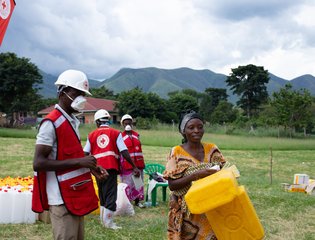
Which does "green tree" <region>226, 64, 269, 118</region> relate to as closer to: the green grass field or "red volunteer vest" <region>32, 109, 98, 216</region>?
the green grass field

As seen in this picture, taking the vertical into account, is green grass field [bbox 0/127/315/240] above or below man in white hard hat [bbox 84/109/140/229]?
below

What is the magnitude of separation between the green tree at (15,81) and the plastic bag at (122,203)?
3685cm

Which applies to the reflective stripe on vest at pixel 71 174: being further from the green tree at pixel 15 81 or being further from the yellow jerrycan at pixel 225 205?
the green tree at pixel 15 81

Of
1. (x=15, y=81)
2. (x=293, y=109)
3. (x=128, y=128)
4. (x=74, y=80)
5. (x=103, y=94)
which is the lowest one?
(x=128, y=128)

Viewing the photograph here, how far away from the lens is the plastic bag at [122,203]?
267 inches

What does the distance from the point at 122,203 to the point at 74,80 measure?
4142 millimetres

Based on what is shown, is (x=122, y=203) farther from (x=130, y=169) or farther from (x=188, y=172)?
(x=188, y=172)

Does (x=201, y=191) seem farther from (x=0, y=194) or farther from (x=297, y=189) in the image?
(x=297, y=189)

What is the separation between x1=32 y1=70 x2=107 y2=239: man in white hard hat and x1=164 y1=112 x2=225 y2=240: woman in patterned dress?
65 centimetres

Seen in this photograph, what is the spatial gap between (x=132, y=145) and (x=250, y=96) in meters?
59.9

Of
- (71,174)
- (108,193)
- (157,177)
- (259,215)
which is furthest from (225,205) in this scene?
(157,177)

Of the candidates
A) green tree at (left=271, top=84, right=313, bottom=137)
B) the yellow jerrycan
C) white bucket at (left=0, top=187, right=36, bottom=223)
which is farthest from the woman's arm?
green tree at (left=271, top=84, right=313, bottom=137)

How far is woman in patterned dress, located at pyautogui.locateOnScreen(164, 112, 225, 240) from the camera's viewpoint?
3227 millimetres

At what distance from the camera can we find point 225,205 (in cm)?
291
